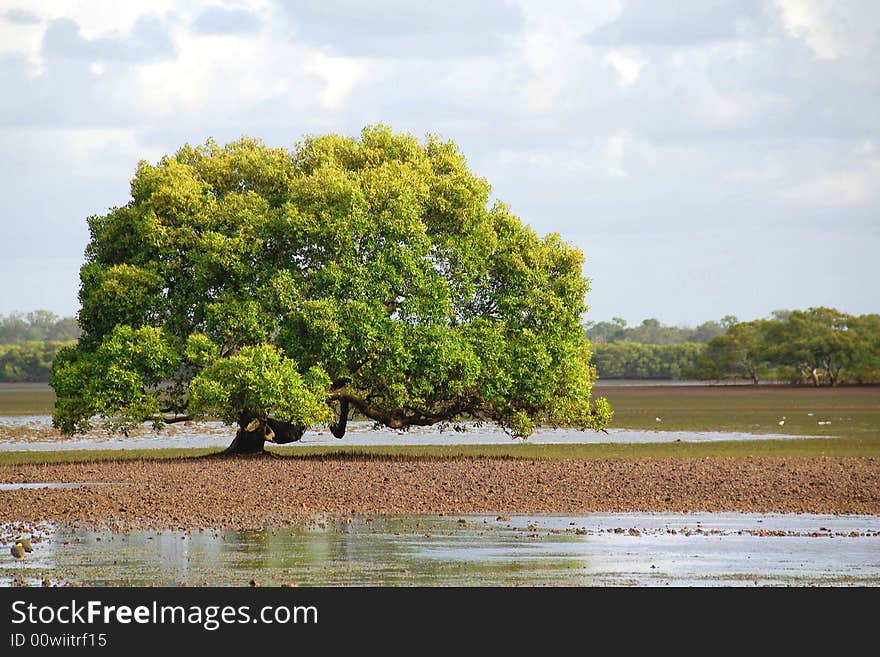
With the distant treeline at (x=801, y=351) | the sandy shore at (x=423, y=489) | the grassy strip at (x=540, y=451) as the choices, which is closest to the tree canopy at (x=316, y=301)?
the grassy strip at (x=540, y=451)

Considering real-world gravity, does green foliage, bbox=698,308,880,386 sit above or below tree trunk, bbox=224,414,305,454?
above

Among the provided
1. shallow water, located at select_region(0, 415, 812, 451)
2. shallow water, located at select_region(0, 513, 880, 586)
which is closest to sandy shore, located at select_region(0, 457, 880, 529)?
shallow water, located at select_region(0, 513, 880, 586)

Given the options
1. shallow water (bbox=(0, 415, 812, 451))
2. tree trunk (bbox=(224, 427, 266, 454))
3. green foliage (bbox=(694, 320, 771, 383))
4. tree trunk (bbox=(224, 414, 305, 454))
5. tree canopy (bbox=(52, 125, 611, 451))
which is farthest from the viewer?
green foliage (bbox=(694, 320, 771, 383))

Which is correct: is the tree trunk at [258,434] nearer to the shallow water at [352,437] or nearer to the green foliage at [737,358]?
the shallow water at [352,437]

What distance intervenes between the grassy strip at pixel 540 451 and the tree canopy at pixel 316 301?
1.53m

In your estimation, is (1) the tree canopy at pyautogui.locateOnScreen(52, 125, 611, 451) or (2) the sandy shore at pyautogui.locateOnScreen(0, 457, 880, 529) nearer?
(2) the sandy shore at pyautogui.locateOnScreen(0, 457, 880, 529)

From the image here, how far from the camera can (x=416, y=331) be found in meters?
41.7

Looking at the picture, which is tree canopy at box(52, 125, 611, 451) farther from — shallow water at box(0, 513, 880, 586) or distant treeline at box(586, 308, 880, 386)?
distant treeline at box(586, 308, 880, 386)

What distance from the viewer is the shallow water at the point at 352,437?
54219 millimetres

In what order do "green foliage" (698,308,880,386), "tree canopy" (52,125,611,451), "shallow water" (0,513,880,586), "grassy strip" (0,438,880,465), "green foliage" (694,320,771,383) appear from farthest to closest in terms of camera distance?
"green foliage" (694,320,771,383) → "green foliage" (698,308,880,386) → "grassy strip" (0,438,880,465) → "tree canopy" (52,125,611,451) → "shallow water" (0,513,880,586)

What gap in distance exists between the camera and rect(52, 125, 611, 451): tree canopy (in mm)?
40781

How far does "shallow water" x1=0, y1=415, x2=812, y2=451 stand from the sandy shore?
1427 centimetres

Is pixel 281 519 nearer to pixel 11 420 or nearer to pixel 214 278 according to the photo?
pixel 214 278
